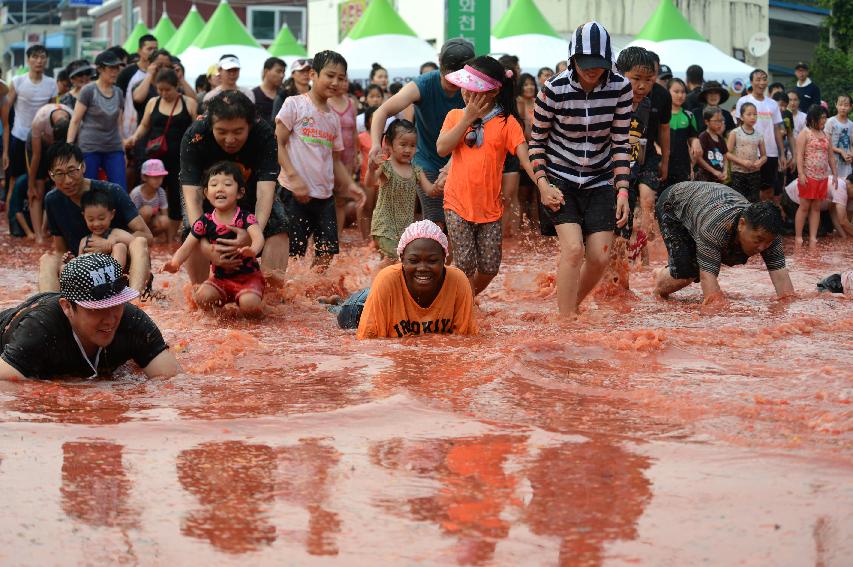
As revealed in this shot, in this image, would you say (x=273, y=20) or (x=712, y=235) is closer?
(x=712, y=235)

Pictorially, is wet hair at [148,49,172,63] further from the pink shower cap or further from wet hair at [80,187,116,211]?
the pink shower cap

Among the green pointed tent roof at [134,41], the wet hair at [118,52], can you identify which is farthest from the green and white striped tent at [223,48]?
the wet hair at [118,52]

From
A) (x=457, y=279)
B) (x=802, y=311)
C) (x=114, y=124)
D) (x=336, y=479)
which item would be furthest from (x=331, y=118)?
(x=336, y=479)

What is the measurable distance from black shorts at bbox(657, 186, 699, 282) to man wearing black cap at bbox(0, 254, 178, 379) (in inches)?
179

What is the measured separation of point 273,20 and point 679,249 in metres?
41.1

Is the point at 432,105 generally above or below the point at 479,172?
above

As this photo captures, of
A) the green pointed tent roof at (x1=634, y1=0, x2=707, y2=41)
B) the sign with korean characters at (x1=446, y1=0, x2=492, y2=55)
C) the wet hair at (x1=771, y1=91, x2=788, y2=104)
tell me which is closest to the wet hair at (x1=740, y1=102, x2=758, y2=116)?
the wet hair at (x1=771, y1=91, x2=788, y2=104)

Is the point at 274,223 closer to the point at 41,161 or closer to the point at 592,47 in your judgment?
the point at 592,47

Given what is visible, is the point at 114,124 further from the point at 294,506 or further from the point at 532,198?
the point at 294,506

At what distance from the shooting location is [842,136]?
15961 mm

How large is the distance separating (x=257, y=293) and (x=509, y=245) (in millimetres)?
5938

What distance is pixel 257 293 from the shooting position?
8008mm

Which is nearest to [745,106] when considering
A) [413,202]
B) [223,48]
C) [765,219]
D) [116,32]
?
[413,202]

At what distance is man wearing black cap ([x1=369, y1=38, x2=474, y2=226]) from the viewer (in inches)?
330
